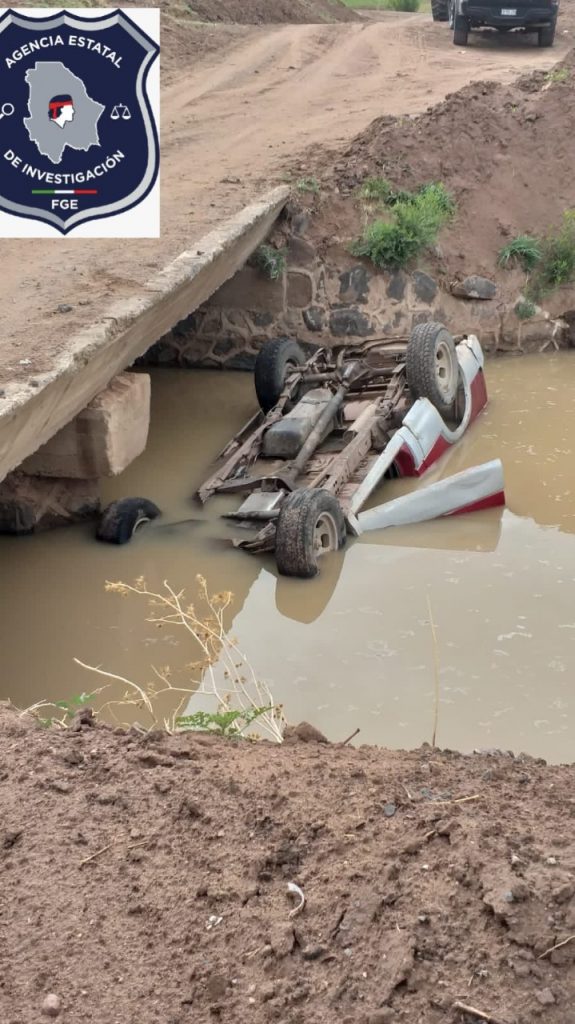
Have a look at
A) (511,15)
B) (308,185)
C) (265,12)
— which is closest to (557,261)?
(308,185)

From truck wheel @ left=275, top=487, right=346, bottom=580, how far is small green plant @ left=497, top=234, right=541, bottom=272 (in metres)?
6.10

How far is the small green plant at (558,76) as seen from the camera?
15359 millimetres

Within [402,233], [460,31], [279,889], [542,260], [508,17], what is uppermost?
[508,17]

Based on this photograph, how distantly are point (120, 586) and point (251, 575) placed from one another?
2.94 m

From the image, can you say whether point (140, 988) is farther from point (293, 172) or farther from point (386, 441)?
point (293, 172)

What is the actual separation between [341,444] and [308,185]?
4482 mm

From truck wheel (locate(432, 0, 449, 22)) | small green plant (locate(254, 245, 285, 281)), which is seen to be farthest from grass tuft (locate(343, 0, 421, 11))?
small green plant (locate(254, 245, 285, 281))

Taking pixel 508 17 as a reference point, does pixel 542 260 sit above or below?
below

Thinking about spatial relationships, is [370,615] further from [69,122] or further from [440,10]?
[440,10]

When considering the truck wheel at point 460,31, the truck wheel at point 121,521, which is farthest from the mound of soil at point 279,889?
the truck wheel at point 460,31

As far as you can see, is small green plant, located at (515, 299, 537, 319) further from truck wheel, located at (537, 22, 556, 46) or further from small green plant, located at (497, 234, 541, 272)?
truck wheel, located at (537, 22, 556, 46)

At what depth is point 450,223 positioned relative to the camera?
537 inches

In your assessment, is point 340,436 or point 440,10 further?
point 440,10

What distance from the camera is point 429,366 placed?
34.3 ft
